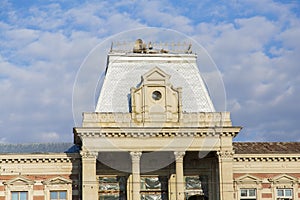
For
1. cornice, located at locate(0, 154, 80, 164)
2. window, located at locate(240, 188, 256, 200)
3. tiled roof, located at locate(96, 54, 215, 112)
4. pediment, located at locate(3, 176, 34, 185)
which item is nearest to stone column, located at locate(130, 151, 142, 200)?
tiled roof, located at locate(96, 54, 215, 112)

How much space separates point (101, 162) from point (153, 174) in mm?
3765

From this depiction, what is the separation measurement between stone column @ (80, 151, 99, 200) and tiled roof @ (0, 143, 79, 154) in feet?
23.4

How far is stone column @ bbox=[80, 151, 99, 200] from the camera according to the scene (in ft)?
129

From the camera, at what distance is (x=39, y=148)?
47.9 m

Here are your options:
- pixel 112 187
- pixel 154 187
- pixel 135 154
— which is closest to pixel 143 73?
pixel 135 154

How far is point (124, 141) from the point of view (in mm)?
40125

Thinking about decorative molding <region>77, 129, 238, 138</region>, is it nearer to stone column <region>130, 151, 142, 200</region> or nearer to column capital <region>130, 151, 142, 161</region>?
column capital <region>130, 151, 142, 161</region>

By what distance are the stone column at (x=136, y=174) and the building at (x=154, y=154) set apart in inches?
2.5

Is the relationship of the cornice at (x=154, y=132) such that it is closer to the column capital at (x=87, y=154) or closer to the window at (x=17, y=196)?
the column capital at (x=87, y=154)

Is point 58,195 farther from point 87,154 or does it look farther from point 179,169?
point 179,169

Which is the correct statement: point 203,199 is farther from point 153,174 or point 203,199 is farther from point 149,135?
point 149,135

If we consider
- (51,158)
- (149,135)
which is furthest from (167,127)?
(51,158)

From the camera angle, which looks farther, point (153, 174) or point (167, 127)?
point (153, 174)

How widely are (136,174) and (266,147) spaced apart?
11614 millimetres
